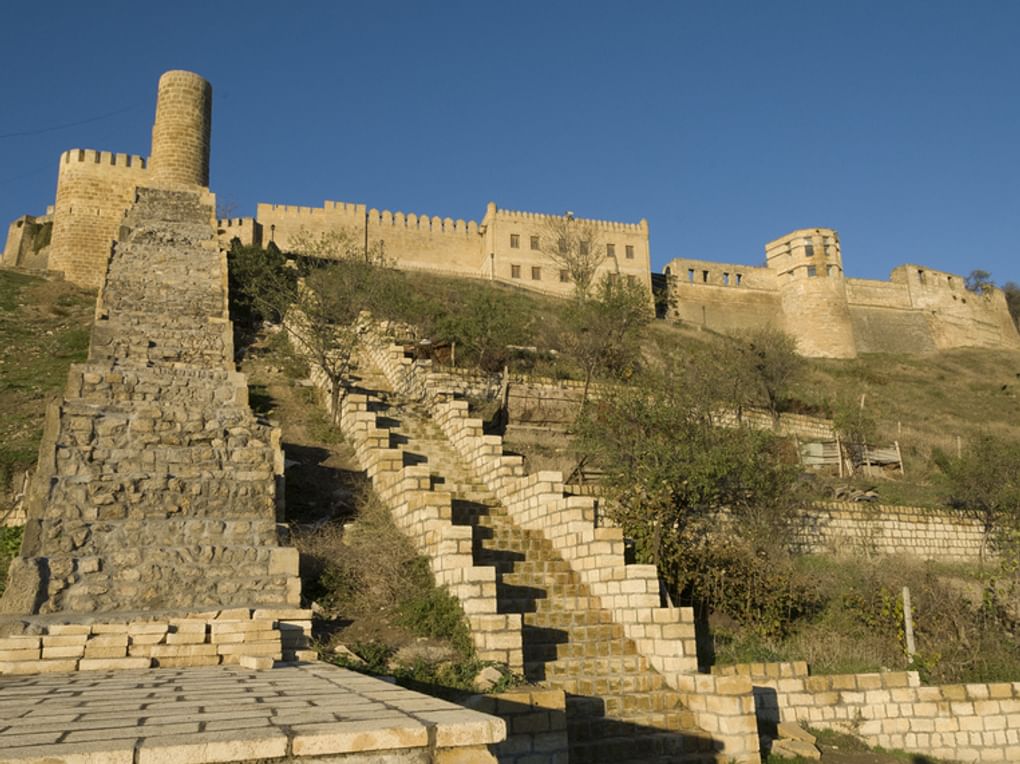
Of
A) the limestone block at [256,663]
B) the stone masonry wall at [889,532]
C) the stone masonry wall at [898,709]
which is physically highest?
the stone masonry wall at [889,532]

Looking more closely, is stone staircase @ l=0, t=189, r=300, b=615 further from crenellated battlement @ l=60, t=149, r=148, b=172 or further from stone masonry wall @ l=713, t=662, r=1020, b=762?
crenellated battlement @ l=60, t=149, r=148, b=172

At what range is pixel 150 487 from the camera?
9828 millimetres

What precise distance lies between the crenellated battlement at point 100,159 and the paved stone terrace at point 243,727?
1448 inches

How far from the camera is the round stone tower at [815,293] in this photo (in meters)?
50.2

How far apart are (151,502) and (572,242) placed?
40.8 metres

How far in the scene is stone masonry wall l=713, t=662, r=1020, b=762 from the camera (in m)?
8.95

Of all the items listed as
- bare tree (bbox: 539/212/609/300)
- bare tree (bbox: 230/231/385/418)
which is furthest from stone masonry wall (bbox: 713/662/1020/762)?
bare tree (bbox: 539/212/609/300)

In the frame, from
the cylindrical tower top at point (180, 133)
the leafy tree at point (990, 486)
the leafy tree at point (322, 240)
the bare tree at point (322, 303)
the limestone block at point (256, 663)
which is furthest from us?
the cylindrical tower top at point (180, 133)

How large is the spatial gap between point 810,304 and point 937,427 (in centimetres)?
2212

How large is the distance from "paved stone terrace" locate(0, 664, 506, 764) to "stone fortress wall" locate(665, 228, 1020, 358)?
49.0 m

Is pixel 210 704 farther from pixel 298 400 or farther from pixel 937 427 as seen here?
pixel 937 427

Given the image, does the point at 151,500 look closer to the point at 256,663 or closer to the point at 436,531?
the point at 436,531

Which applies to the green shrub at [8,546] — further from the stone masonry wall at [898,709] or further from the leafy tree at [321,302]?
the stone masonry wall at [898,709]

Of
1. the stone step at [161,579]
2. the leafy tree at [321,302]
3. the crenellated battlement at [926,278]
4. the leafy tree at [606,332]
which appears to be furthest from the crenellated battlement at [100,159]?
the crenellated battlement at [926,278]
